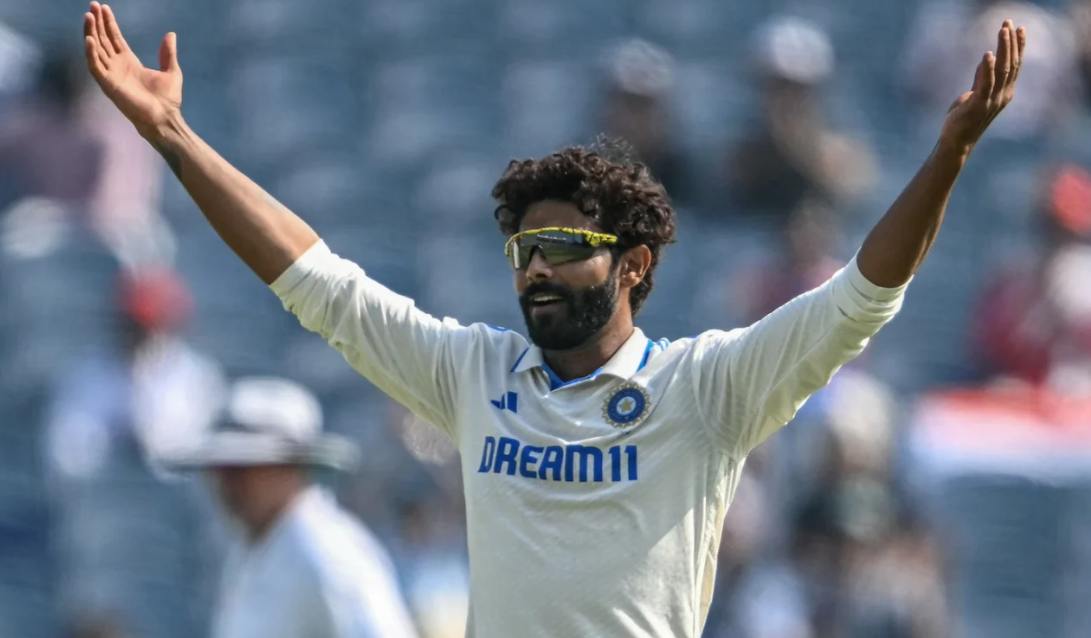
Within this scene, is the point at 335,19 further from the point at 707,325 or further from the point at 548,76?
the point at 707,325

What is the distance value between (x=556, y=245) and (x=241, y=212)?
629mm

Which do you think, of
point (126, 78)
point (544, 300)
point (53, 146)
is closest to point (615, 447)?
point (544, 300)

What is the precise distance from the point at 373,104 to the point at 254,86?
74 centimetres

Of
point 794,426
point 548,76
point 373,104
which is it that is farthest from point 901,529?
point 373,104

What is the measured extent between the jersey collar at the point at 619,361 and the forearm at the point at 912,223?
55 centimetres

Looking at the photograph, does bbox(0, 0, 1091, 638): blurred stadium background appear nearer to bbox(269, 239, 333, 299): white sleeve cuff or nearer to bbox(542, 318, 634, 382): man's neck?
bbox(542, 318, 634, 382): man's neck

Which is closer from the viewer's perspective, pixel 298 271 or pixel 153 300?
pixel 298 271

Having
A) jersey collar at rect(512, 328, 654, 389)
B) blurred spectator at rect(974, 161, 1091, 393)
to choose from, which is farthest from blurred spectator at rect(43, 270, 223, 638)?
jersey collar at rect(512, 328, 654, 389)

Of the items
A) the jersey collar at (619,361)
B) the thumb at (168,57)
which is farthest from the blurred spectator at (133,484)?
the jersey collar at (619,361)

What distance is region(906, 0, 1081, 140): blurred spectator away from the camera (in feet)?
29.5

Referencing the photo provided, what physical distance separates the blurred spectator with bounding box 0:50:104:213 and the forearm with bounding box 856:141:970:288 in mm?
6799

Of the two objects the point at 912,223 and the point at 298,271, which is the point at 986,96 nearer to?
the point at 912,223

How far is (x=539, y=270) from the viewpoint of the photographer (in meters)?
3.52

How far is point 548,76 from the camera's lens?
9.83 metres
